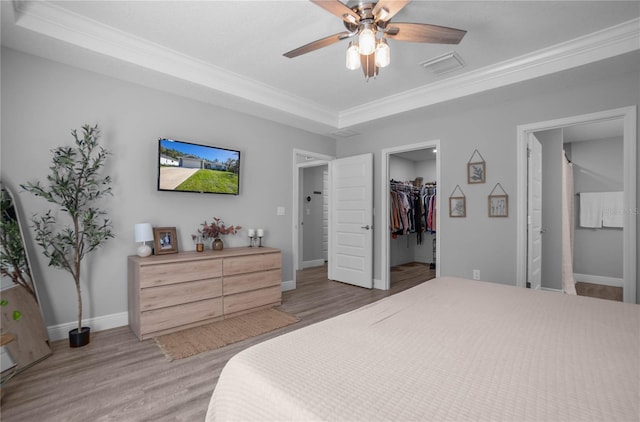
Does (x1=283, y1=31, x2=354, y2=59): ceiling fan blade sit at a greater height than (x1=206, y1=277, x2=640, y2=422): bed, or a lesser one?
greater

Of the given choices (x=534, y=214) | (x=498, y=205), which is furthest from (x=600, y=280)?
(x=498, y=205)

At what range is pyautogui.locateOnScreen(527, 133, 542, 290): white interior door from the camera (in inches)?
130

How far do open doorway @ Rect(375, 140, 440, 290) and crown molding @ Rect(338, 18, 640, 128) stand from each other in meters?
0.68

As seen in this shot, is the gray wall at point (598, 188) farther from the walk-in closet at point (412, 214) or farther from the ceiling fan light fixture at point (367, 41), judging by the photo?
the ceiling fan light fixture at point (367, 41)

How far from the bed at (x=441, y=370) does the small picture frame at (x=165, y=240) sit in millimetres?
2362

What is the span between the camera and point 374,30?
6.30 feet

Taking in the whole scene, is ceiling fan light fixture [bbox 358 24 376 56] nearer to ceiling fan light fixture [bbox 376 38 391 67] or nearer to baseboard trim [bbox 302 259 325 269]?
ceiling fan light fixture [bbox 376 38 391 67]

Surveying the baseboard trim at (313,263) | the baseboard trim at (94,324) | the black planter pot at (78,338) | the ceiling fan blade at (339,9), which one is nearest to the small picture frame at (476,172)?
the ceiling fan blade at (339,9)

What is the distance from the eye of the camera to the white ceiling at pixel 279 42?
216cm

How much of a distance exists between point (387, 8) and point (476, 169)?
2.44 metres

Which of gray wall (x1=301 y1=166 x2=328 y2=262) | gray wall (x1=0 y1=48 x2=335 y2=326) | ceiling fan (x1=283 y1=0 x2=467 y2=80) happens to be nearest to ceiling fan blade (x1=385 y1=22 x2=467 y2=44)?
ceiling fan (x1=283 y1=0 x2=467 y2=80)

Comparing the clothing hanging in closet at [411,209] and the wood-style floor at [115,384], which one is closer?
the wood-style floor at [115,384]

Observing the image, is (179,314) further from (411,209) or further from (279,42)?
(411,209)

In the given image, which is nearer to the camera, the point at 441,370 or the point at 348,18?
the point at 441,370
